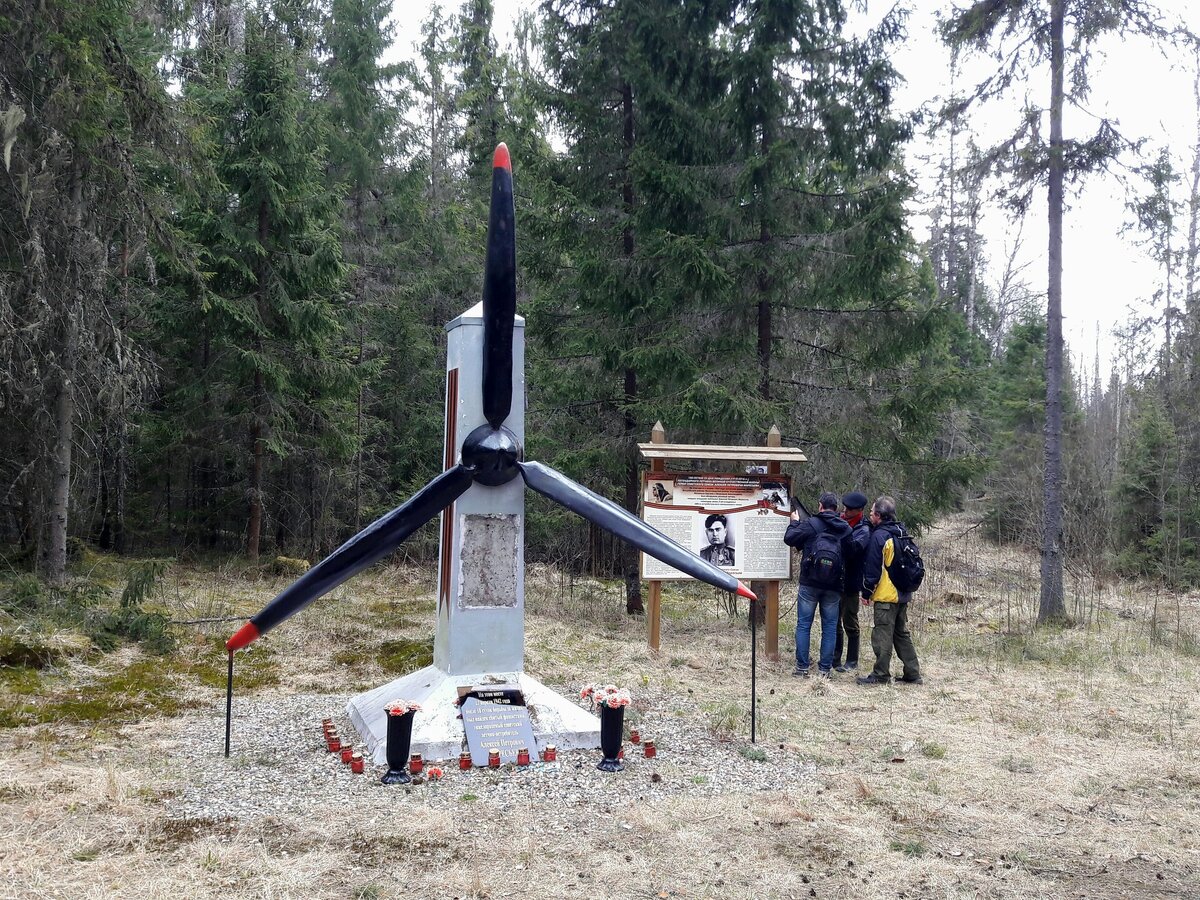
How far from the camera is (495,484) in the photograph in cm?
650

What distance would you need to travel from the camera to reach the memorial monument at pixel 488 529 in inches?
233

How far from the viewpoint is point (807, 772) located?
5828 mm

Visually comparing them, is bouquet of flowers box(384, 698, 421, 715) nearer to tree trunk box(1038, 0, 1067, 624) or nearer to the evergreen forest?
the evergreen forest

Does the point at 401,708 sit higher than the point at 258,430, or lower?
lower

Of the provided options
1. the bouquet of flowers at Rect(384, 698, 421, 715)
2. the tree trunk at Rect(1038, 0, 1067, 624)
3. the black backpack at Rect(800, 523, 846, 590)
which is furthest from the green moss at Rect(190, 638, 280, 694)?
the tree trunk at Rect(1038, 0, 1067, 624)

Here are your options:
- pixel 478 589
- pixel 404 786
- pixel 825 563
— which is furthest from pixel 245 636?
pixel 825 563

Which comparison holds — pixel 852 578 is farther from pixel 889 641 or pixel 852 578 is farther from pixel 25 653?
pixel 25 653

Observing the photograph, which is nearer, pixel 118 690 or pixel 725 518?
pixel 118 690

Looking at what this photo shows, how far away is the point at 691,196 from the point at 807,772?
7.51 metres

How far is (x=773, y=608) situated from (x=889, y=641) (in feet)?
4.62

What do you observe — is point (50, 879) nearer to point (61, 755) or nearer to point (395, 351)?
point (61, 755)

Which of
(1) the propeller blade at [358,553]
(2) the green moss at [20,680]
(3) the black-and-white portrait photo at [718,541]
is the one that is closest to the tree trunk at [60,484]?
(2) the green moss at [20,680]

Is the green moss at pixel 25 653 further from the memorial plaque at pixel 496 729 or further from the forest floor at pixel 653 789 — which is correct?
the memorial plaque at pixel 496 729

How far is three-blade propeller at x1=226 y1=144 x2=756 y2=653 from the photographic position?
5504mm
